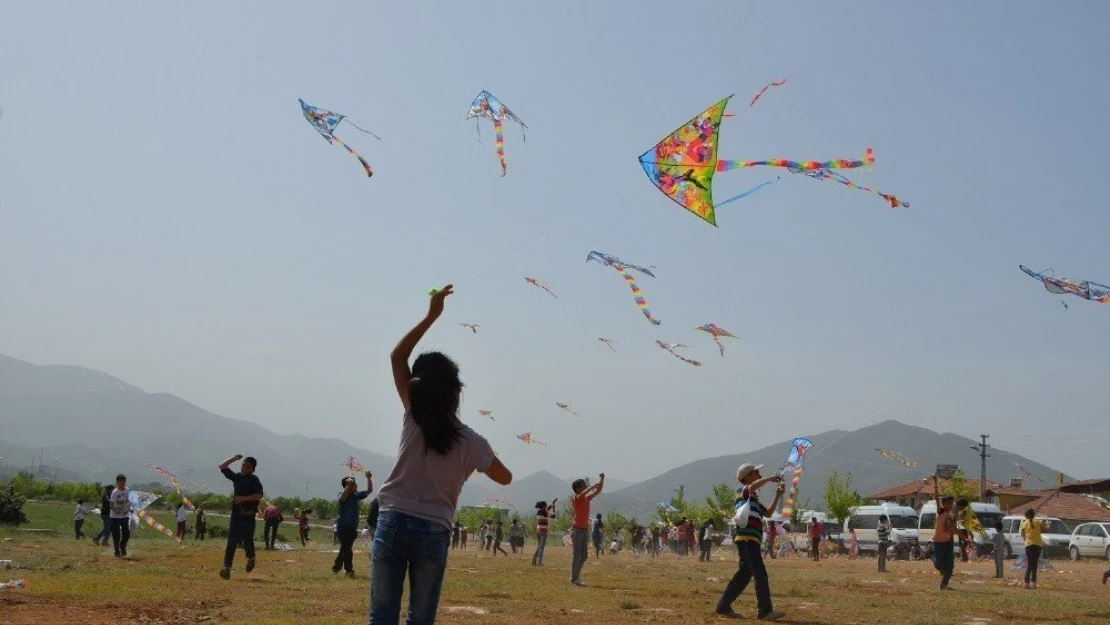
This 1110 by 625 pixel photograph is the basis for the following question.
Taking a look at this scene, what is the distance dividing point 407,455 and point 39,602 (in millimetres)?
6883

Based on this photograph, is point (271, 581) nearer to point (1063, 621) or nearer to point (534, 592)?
point (534, 592)

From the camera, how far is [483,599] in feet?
38.2

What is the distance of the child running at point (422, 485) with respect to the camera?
448 centimetres

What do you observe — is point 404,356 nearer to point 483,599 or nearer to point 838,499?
point 483,599

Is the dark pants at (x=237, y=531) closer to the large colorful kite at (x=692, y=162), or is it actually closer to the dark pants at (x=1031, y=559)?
the large colorful kite at (x=692, y=162)

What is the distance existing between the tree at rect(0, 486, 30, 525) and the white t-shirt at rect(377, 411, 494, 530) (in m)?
36.6

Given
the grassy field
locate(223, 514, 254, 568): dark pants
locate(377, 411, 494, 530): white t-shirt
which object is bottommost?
the grassy field

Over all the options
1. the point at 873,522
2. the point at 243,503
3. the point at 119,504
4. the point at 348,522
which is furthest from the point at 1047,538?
the point at 243,503

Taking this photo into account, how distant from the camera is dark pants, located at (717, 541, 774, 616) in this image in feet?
34.0

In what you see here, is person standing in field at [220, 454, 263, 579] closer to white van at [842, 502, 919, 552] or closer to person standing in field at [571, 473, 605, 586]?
person standing in field at [571, 473, 605, 586]

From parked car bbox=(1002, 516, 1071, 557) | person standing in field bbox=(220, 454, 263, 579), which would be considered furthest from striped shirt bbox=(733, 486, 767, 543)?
parked car bbox=(1002, 516, 1071, 557)

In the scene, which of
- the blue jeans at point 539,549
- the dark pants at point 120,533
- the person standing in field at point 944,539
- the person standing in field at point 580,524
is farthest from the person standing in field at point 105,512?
the person standing in field at point 944,539

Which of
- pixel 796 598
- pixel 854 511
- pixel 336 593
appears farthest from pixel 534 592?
pixel 854 511

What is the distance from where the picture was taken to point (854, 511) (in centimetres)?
4491
